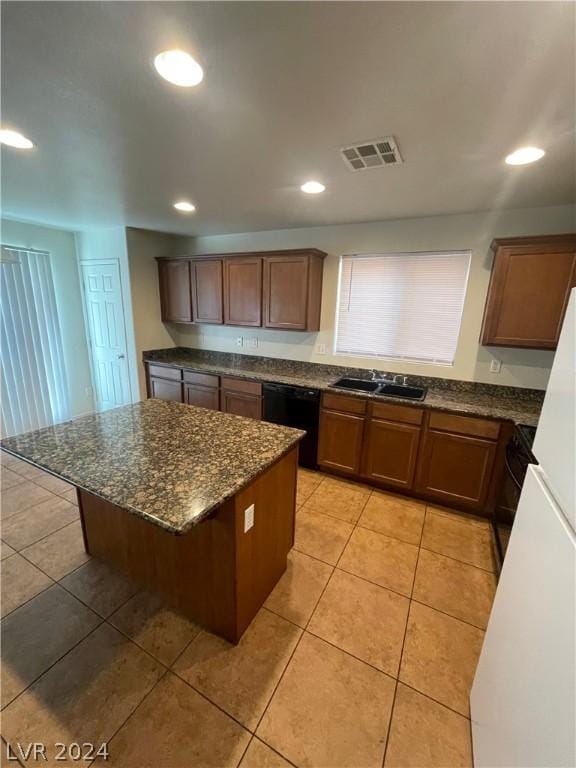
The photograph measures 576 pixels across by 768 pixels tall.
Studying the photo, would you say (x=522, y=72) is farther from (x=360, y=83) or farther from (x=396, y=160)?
(x=396, y=160)

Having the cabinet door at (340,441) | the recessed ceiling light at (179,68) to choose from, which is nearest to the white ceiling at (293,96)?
the recessed ceiling light at (179,68)

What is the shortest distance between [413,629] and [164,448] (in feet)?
5.42

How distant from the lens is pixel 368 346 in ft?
10.9

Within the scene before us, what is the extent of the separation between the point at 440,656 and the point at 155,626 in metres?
1.47

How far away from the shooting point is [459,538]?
2350 mm

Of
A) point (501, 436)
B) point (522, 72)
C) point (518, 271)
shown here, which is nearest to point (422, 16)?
point (522, 72)

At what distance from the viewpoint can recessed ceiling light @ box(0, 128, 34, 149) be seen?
5.25 feet

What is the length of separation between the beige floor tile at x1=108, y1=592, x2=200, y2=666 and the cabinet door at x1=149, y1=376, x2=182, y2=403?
2.40m

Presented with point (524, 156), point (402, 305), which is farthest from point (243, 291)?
point (524, 156)

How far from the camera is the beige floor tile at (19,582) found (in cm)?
175

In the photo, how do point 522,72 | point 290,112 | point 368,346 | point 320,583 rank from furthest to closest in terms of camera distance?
point 368,346, point 320,583, point 290,112, point 522,72

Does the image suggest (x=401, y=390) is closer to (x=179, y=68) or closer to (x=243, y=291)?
(x=243, y=291)

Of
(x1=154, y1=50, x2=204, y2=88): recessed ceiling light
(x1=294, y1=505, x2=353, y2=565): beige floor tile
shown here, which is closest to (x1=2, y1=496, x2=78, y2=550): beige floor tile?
(x1=294, y1=505, x2=353, y2=565): beige floor tile

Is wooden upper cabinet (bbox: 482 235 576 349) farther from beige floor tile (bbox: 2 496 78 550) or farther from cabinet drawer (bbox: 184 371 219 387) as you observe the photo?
beige floor tile (bbox: 2 496 78 550)
